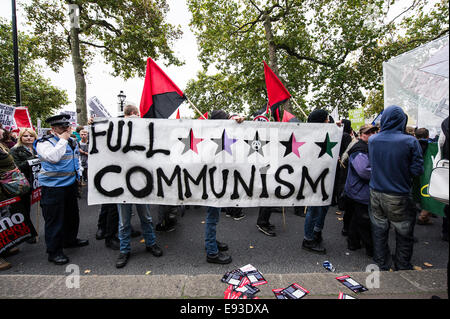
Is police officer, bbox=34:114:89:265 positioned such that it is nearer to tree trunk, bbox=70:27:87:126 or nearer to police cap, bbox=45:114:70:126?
police cap, bbox=45:114:70:126

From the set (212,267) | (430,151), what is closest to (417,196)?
(430,151)

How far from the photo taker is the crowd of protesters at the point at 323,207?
2.35 metres

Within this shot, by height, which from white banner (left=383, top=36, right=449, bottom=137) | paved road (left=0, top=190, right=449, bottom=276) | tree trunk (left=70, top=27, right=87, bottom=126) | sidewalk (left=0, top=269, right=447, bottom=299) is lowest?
paved road (left=0, top=190, right=449, bottom=276)

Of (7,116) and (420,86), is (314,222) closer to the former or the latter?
(420,86)

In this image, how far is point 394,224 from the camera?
247cm

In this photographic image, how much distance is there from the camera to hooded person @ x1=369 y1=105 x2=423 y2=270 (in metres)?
2.29

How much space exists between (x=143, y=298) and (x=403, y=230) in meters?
2.86

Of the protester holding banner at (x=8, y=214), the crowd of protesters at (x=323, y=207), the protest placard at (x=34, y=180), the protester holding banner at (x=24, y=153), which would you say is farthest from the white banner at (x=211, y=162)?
the protester holding banner at (x=24, y=153)

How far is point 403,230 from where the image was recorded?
2430 millimetres

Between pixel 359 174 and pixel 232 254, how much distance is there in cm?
207

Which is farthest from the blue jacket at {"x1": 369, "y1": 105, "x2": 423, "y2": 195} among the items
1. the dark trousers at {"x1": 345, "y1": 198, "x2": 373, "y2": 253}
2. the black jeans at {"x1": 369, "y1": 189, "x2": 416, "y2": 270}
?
the dark trousers at {"x1": 345, "y1": 198, "x2": 373, "y2": 253}

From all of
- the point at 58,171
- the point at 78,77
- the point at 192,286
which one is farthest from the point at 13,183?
the point at 78,77

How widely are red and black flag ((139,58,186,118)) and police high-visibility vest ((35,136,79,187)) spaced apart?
118 cm

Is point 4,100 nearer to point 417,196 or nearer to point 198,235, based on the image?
point 198,235
